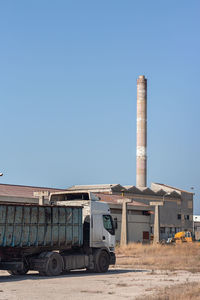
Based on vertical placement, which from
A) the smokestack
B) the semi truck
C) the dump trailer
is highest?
the smokestack

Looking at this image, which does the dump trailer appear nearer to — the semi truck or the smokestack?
the smokestack

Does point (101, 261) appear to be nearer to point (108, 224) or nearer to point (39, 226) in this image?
point (108, 224)

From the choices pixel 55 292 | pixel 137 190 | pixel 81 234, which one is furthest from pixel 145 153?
pixel 55 292

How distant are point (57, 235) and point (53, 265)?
1.37 metres

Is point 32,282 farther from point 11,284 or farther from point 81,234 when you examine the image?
point 81,234

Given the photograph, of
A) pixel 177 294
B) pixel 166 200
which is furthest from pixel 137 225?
pixel 177 294

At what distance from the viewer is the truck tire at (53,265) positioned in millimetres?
22922

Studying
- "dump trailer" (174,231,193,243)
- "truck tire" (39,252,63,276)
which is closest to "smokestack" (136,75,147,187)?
"dump trailer" (174,231,193,243)

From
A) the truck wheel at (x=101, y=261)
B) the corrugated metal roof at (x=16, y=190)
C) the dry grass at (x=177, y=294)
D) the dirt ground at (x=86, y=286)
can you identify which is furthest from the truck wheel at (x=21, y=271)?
the corrugated metal roof at (x=16, y=190)

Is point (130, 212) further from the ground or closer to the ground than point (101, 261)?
further from the ground

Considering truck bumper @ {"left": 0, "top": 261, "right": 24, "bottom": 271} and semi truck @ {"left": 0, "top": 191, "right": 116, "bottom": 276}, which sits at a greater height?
semi truck @ {"left": 0, "top": 191, "right": 116, "bottom": 276}

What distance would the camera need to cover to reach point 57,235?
942 inches

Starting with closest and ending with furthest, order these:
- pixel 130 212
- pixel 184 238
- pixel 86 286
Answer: pixel 86 286
pixel 184 238
pixel 130 212

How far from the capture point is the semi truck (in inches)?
865
